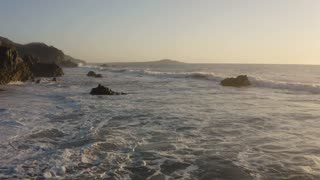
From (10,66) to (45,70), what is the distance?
22.4m

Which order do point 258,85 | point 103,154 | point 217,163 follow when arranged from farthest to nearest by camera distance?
point 258,85, point 103,154, point 217,163

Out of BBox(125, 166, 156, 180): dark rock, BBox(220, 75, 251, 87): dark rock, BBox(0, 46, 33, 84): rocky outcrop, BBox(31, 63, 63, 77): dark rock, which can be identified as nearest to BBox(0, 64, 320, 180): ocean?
BBox(125, 166, 156, 180): dark rock

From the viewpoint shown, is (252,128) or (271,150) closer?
(271,150)

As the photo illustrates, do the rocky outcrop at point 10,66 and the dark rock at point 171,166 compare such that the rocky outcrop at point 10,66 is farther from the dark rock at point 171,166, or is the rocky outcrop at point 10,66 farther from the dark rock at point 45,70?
the dark rock at point 171,166

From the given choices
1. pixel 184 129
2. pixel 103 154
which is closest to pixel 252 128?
pixel 184 129

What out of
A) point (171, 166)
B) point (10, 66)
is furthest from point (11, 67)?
point (171, 166)

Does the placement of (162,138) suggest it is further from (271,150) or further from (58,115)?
(58,115)


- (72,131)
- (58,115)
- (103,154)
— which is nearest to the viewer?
(103,154)

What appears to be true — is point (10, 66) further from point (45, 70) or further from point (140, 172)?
point (140, 172)

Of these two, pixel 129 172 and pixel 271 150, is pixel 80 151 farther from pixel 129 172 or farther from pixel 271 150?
pixel 271 150

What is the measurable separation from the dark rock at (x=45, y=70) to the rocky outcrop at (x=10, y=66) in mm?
16706

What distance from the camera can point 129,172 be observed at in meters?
9.78

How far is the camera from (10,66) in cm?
3809

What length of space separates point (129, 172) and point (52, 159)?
88.1 inches
